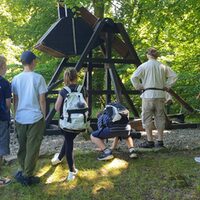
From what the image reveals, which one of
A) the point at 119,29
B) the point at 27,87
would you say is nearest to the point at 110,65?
the point at 119,29

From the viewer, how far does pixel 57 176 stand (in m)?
5.48

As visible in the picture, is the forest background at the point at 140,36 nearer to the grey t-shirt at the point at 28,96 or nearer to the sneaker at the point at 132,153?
the sneaker at the point at 132,153

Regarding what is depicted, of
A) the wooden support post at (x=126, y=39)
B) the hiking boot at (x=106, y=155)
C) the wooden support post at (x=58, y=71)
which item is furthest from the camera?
the wooden support post at (x=58, y=71)

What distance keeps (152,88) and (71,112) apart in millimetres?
2112

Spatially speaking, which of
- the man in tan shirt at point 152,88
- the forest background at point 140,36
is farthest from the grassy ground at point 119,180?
the forest background at point 140,36

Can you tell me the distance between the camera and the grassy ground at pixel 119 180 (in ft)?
15.4

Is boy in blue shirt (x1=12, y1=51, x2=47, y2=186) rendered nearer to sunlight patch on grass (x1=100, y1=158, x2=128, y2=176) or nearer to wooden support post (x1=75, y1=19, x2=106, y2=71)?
sunlight patch on grass (x1=100, y1=158, x2=128, y2=176)

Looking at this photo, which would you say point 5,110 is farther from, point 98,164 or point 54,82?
point 54,82

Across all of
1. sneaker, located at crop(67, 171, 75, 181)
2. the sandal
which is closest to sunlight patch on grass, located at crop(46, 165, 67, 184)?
sneaker, located at crop(67, 171, 75, 181)

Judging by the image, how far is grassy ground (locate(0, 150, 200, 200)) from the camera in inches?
185

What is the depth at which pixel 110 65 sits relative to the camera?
8.78 metres

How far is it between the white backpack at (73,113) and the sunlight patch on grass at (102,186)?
2.51ft

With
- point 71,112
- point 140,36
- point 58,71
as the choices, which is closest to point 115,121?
point 71,112

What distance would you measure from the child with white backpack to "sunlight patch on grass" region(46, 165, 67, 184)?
0.19 m
